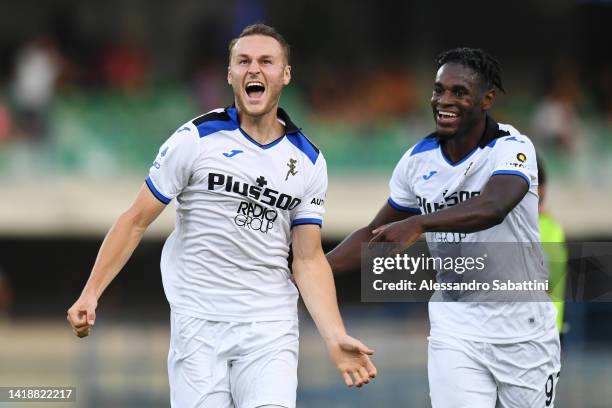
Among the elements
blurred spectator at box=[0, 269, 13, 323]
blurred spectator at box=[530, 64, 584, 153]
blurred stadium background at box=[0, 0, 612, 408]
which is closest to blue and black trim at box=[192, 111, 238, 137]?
blurred stadium background at box=[0, 0, 612, 408]

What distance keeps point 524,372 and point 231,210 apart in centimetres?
177

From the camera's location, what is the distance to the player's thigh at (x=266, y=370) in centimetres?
634

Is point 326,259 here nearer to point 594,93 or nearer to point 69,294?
point 594,93

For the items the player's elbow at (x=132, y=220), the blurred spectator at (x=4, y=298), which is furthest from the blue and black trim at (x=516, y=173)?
the blurred spectator at (x=4, y=298)

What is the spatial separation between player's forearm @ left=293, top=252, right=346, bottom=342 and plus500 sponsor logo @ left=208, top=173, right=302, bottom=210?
0.36 metres

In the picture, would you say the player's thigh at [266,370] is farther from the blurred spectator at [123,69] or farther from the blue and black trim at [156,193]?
the blurred spectator at [123,69]

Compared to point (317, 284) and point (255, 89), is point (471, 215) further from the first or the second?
point (255, 89)

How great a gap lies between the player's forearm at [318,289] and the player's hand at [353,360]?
0.63ft

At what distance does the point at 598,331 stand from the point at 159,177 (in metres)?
9.85

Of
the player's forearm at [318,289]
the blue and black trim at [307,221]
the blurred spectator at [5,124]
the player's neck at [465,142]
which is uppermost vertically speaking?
the blurred spectator at [5,124]

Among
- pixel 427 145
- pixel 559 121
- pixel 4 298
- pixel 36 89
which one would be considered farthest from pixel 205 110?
pixel 427 145

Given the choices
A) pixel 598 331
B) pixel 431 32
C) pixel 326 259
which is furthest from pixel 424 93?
pixel 326 259

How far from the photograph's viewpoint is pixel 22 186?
19438mm

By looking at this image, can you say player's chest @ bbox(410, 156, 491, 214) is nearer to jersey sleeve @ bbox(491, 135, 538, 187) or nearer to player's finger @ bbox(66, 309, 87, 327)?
jersey sleeve @ bbox(491, 135, 538, 187)
